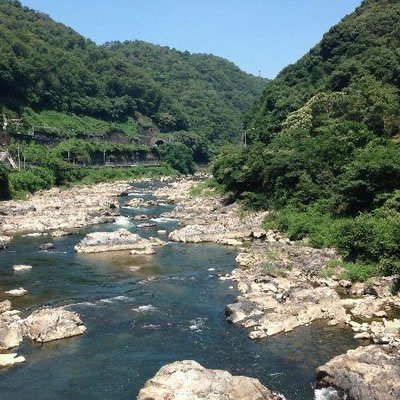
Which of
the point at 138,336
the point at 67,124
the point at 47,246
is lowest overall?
the point at 47,246

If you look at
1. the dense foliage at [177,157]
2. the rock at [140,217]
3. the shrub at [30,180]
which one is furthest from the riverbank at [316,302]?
the dense foliage at [177,157]

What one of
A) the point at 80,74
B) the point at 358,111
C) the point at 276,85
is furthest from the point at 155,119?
the point at 358,111

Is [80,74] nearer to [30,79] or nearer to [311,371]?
[30,79]

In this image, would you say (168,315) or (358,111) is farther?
(358,111)

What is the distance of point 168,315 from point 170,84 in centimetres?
17646

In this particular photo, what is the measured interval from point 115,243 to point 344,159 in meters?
18.6

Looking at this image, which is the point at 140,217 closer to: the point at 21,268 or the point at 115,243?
the point at 115,243

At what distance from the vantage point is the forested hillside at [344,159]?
28.2 meters

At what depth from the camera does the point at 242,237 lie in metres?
38.0

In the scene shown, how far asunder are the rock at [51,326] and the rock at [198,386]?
5.93 m

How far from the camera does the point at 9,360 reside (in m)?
17.1

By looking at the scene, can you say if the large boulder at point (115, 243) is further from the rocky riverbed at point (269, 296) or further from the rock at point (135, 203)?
the rock at point (135, 203)

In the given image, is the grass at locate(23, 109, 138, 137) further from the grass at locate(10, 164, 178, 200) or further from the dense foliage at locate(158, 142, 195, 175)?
the grass at locate(10, 164, 178, 200)

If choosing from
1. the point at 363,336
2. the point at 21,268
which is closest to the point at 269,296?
the point at 363,336
